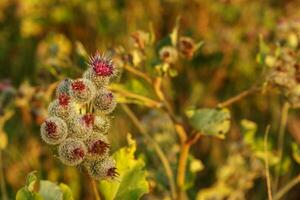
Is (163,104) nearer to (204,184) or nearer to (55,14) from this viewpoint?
(204,184)

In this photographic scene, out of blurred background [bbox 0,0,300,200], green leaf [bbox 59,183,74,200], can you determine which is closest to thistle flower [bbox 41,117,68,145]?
green leaf [bbox 59,183,74,200]

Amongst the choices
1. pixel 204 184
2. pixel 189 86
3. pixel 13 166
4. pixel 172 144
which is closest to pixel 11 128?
pixel 13 166

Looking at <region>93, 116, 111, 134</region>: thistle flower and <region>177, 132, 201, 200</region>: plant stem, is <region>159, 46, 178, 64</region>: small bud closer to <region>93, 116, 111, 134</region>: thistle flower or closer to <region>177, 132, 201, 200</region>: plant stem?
<region>177, 132, 201, 200</region>: plant stem

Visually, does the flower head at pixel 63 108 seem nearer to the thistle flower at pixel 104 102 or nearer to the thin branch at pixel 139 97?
the thistle flower at pixel 104 102

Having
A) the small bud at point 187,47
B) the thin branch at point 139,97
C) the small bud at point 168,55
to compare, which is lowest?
the thin branch at point 139,97

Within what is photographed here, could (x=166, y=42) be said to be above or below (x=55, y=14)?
below

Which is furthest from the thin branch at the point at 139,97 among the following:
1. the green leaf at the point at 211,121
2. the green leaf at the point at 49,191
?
the green leaf at the point at 49,191
